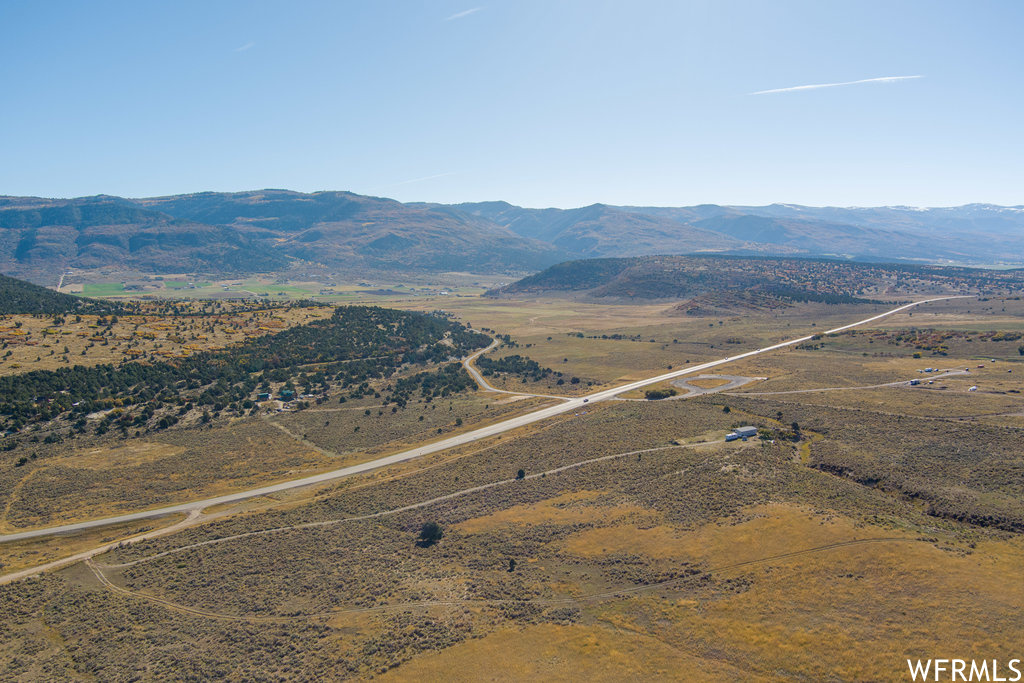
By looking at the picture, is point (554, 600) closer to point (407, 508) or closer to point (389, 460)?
point (407, 508)

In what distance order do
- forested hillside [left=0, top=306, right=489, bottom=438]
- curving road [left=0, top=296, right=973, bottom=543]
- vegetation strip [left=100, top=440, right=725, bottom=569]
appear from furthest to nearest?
forested hillside [left=0, top=306, right=489, bottom=438] → curving road [left=0, top=296, right=973, bottom=543] → vegetation strip [left=100, top=440, right=725, bottom=569]

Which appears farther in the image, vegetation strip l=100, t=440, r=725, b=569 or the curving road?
the curving road

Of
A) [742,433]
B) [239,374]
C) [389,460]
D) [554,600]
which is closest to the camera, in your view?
[554,600]

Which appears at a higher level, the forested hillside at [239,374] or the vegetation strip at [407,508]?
the forested hillside at [239,374]

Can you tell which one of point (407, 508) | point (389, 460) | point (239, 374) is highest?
point (239, 374)

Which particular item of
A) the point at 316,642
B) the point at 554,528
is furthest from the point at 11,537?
the point at 554,528

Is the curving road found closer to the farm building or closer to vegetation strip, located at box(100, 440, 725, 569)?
vegetation strip, located at box(100, 440, 725, 569)

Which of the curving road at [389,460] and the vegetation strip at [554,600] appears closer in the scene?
the vegetation strip at [554,600]

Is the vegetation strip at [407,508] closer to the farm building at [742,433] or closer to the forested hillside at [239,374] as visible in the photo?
the farm building at [742,433]

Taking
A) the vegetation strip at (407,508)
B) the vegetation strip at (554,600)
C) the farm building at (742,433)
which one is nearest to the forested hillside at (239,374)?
the vegetation strip at (407,508)

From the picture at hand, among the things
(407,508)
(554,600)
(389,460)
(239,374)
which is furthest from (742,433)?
(239,374)

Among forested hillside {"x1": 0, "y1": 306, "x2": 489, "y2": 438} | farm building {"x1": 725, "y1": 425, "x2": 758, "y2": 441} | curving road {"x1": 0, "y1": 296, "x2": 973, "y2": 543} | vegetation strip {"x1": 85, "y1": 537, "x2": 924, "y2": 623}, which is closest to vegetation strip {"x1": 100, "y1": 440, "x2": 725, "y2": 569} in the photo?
farm building {"x1": 725, "y1": 425, "x2": 758, "y2": 441}

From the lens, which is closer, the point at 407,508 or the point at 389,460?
the point at 407,508
